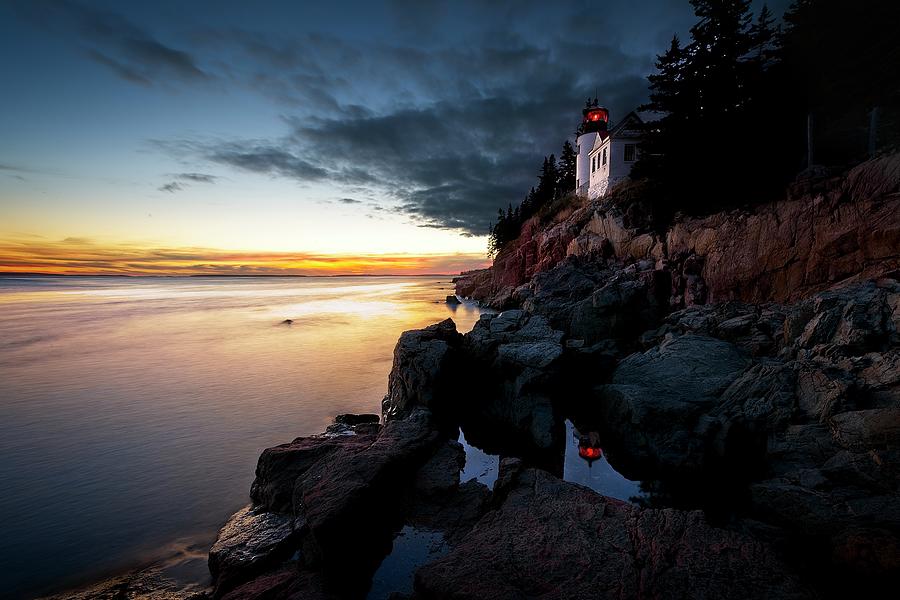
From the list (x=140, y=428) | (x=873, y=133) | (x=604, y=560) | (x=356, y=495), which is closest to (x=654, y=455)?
(x=604, y=560)

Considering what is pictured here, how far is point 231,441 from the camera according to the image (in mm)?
11672

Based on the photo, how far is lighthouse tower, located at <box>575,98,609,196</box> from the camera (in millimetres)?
45281

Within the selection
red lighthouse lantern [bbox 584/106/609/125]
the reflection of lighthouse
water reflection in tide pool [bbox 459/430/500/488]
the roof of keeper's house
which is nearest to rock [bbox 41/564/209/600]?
water reflection in tide pool [bbox 459/430/500/488]

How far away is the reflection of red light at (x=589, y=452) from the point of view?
1023cm

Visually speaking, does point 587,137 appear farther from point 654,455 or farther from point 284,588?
point 284,588

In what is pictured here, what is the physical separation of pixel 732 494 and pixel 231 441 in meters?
13.4

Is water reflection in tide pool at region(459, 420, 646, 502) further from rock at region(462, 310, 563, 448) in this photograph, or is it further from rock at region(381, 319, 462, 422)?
rock at region(381, 319, 462, 422)

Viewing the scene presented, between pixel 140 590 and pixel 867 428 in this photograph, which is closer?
pixel 140 590

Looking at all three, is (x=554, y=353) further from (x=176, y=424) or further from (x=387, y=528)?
(x=176, y=424)

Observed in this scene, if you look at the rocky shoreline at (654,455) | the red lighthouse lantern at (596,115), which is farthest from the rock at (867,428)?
the red lighthouse lantern at (596,115)

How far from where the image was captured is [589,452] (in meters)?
10.4

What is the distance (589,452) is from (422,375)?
5271 millimetres

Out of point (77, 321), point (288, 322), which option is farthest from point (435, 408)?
point (77, 321)

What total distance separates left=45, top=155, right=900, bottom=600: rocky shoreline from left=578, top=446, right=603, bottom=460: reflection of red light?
66 mm
